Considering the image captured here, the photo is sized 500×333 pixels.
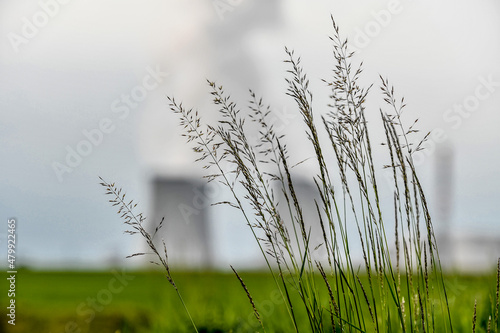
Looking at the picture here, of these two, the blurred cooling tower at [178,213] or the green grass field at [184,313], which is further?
the blurred cooling tower at [178,213]

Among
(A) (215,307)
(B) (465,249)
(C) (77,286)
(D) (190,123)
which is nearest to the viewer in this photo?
(D) (190,123)

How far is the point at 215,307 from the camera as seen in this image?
17.9 ft

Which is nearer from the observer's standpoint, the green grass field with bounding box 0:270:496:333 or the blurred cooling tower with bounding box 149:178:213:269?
the green grass field with bounding box 0:270:496:333

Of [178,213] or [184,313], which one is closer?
[184,313]

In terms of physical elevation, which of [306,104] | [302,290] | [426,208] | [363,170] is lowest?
[302,290]

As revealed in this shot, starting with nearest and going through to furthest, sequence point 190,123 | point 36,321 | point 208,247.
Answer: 1. point 190,123
2. point 36,321
3. point 208,247

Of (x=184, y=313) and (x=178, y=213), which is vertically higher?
(x=178, y=213)

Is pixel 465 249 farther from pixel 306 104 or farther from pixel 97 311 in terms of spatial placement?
pixel 306 104

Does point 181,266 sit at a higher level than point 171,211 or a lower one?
lower

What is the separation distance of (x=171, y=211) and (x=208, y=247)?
9.73 ft

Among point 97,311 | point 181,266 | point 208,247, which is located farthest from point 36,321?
point 208,247

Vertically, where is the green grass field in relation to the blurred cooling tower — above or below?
below

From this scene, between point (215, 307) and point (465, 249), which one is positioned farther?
point (465, 249)

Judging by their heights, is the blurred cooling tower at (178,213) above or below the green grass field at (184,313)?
above
